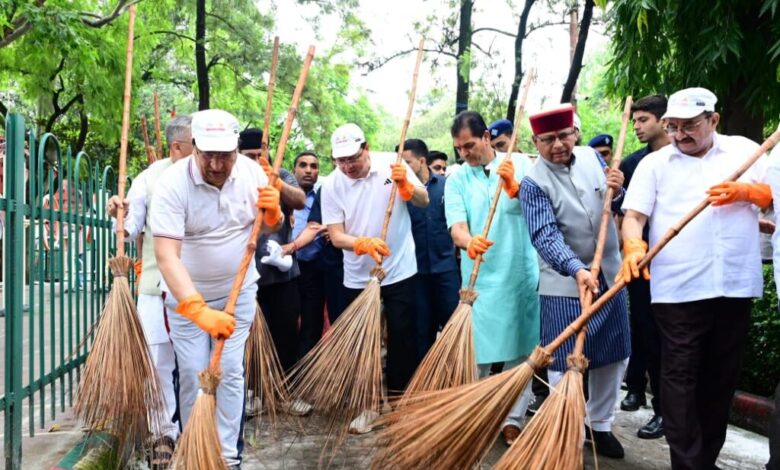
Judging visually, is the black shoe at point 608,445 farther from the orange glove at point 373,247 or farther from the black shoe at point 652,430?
the orange glove at point 373,247

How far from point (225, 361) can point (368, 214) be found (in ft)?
4.46

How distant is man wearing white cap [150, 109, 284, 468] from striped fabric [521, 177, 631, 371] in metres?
1.17

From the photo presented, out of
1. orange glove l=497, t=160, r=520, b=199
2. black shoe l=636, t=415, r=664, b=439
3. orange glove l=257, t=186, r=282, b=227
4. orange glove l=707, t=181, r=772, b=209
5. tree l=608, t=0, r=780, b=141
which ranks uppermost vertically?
tree l=608, t=0, r=780, b=141

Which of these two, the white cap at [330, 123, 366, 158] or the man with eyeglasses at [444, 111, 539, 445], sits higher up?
the white cap at [330, 123, 366, 158]

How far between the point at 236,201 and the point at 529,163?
1.74 metres

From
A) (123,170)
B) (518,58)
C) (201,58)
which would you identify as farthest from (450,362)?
(201,58)

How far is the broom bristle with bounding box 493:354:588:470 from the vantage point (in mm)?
2475

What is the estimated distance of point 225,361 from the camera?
3.10m

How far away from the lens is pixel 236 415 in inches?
125

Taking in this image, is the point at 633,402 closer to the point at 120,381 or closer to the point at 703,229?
the point at 703,229

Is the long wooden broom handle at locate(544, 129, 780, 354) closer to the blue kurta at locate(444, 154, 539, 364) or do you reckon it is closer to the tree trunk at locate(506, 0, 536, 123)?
the blue kurta at locate(444, 154, 539, 364)

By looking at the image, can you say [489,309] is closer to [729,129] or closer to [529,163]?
[529,163]

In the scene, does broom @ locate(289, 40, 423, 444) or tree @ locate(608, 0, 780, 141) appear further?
tree @ locate(608, 0, 780, 141)

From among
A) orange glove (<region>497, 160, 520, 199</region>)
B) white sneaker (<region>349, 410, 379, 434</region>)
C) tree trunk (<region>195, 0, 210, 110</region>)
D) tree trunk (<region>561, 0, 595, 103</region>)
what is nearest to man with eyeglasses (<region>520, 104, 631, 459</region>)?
orange glove (<region>497, 160, 520, 199</region>)
